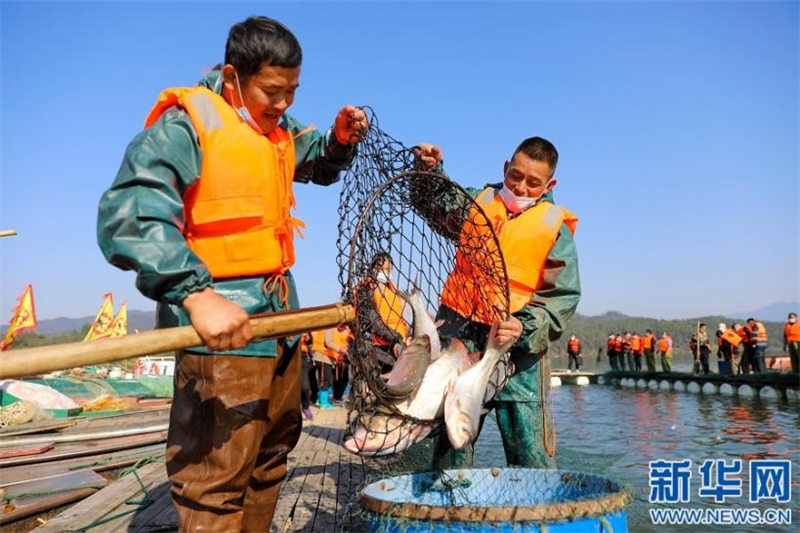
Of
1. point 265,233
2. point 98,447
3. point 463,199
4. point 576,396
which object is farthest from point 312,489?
point 576,396

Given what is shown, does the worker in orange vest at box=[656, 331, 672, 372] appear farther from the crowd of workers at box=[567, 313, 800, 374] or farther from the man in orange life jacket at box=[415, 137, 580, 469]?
the man in orange life jacket at box=[415, 137, 580, 469]

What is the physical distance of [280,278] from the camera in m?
2.77

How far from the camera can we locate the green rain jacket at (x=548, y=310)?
3926 mm

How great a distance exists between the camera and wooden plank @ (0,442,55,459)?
27.8 ft

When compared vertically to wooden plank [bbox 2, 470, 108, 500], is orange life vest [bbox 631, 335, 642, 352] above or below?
above

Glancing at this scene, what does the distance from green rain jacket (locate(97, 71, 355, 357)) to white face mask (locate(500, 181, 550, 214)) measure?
2109mm

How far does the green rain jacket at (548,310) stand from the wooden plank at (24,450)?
7374 mm

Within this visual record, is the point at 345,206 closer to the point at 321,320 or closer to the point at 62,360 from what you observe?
the point at 321,320

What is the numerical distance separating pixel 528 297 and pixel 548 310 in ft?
0.52

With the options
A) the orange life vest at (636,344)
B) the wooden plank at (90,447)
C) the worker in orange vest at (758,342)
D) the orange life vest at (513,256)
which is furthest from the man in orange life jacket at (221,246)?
the orange life vest at (636,344)

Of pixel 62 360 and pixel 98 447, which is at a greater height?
pixel 62 360

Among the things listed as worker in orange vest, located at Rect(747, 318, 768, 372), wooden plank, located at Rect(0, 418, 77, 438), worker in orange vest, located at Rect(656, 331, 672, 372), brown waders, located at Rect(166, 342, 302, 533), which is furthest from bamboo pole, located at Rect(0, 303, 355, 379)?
worker in orange vest, located at Rect(656, 331, 672, 372)

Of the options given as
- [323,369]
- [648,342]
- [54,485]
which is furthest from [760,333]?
[54,485]

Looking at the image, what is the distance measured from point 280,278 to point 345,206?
2.52ft
